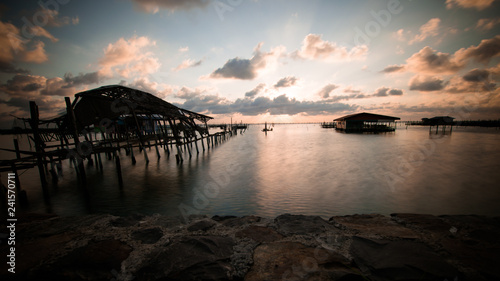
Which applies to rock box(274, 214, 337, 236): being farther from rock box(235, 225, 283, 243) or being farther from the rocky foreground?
rock box(235, 225, 283, 243)

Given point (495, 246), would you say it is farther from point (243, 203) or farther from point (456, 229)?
point (243, 203)

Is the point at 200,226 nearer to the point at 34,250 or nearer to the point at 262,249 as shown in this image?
the point at 262,249

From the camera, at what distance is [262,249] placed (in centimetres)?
266

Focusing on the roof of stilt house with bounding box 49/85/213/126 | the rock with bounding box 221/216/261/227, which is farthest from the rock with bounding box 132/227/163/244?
the roof of stilt house with bounding box 49/85/213/126

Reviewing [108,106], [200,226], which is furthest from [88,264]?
[108,106]

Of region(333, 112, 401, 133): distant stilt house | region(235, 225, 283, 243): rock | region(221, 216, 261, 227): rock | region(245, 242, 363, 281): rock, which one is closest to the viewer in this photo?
region(245, 242, 363, 281): rock

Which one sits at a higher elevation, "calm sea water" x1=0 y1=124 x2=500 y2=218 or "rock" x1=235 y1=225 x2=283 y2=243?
"rock" x1=235 y1=225 x2=283 y2=243

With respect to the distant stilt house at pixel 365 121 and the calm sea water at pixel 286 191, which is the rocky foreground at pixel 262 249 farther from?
the distant stilt house at pixel 365 121

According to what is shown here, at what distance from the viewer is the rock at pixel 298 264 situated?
2.08 metres

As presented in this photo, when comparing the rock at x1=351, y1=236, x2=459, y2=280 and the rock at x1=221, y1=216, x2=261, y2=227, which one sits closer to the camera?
the rock at x1=351, y1=236, x2=459, y2=280

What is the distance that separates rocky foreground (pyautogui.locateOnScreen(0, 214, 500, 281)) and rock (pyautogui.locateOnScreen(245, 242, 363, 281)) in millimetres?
12

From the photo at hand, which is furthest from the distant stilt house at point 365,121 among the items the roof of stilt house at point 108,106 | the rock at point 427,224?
the roof of stilt house at point 108,106

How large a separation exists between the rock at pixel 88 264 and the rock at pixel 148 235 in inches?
11.0

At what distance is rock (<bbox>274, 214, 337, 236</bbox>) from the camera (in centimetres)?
322
